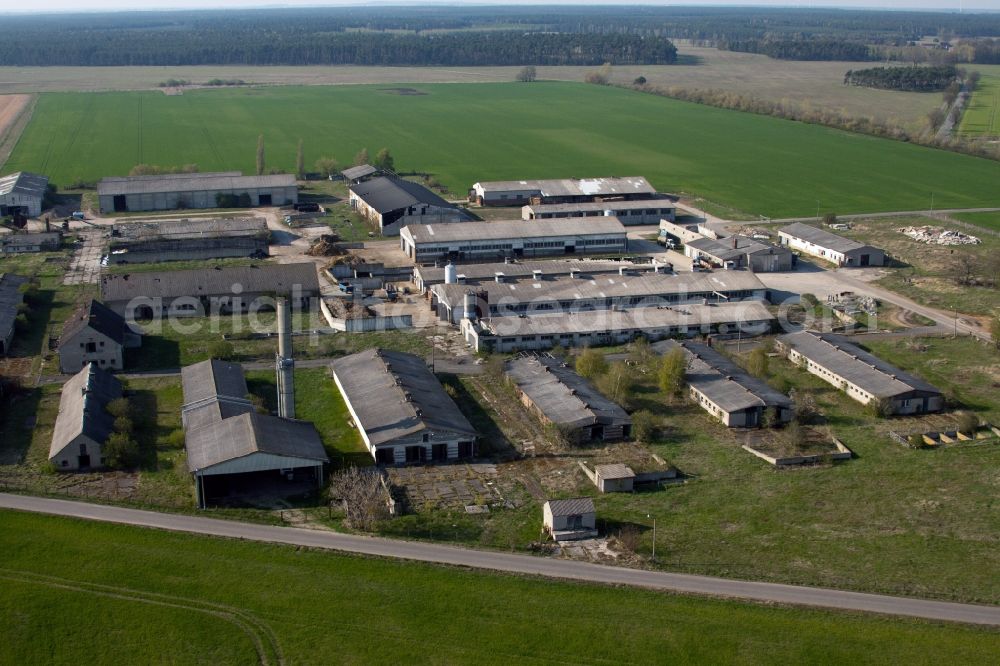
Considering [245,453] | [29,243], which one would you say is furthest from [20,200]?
[245,453]

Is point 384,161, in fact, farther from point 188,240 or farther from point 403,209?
point 188,240

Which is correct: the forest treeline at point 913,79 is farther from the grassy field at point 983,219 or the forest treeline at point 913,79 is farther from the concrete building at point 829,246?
the concrete building at point 829,246

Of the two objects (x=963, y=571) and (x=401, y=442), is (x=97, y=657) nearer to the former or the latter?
(x=401, y=442)

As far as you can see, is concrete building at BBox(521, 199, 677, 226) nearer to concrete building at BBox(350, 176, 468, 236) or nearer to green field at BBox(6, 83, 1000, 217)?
concrete building at BBox(350, 176, 468, 236)

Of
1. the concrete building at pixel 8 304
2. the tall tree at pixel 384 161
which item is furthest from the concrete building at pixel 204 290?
the tall tree at pixel 384 161

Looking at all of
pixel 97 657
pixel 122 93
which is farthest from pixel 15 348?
pixel 122 93

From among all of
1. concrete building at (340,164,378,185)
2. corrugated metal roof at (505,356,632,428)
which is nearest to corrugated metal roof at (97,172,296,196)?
concrete building at (340,164,378,185)
